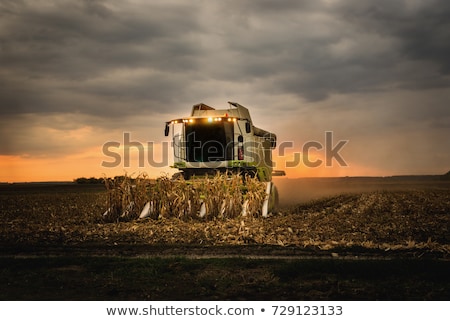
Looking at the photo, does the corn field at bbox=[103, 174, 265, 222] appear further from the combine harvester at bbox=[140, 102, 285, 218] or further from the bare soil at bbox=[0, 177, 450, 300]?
the combine harvester at bbox=[140, 102, 285, 218]

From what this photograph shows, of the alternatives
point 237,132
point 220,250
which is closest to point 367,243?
point 220,250

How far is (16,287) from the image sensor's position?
23.7 ft

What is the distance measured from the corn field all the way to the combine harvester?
268 centimetres

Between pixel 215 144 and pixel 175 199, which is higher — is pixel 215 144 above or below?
above

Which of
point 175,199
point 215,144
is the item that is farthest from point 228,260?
point 215,144

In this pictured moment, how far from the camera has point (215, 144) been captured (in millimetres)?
19859

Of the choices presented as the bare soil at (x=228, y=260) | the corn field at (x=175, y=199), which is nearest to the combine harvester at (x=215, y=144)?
the corn field at (x=175, y=199)

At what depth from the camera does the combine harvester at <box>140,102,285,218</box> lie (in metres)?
19.3

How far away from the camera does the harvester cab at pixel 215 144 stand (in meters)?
19.3

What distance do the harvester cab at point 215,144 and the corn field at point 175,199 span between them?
2860 millimetres

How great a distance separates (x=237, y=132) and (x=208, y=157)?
1.60 m

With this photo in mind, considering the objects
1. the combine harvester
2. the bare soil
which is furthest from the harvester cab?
the bare soil

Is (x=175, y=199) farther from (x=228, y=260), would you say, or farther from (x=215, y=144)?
(x=228, y=260)
